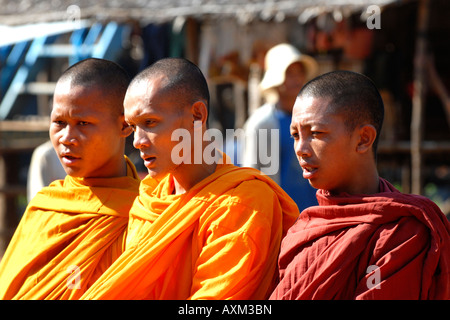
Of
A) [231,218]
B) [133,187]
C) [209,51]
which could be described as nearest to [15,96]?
[209,51]

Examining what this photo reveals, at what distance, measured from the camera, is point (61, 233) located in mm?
3066

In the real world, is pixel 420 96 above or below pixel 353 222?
above

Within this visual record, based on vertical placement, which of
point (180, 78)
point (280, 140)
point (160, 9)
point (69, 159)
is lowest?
point (69, 159)

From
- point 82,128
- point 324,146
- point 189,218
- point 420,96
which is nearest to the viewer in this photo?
point 324,146

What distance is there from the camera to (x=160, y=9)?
792 cm

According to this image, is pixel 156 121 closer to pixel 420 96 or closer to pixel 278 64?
pixel 278 64

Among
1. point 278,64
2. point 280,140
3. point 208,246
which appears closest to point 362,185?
point 208,246

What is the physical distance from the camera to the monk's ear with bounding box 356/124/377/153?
246cm

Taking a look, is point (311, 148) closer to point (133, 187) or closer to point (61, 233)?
point (133, 187)

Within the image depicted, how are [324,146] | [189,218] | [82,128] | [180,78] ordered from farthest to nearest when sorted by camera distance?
[82,128]
[180,78]
[189,218]
[324,146]

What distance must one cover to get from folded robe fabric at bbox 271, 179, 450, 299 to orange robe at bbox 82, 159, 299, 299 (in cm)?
15

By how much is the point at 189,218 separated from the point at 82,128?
29.7 inches

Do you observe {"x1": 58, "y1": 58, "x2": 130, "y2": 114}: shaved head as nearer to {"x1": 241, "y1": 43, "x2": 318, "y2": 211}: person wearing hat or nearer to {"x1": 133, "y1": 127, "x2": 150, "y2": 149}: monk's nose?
{"x1": 133, "y1": 127, "x2": 150, "y2": 149}: monk's nose

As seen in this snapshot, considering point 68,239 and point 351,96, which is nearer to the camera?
point 351,96
